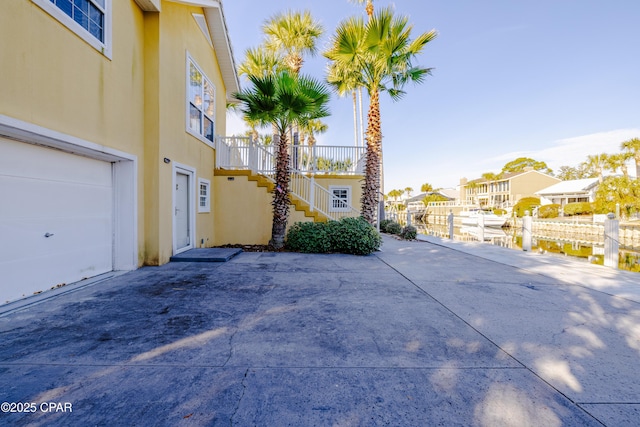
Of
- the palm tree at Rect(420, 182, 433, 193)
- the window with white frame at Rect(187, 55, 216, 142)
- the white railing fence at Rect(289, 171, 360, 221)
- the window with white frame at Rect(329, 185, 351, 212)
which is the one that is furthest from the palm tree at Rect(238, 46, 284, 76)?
the palm tree at Rect(420, 182, 433, 193)

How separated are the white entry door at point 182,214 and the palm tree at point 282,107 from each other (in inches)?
96.7

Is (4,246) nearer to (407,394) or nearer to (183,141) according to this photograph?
(183,141)

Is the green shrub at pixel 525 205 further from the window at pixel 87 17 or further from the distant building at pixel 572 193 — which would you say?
the window at pixel 87 17

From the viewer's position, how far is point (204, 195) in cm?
883

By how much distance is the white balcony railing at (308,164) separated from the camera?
986cm

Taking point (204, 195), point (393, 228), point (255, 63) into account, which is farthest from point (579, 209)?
point (204, 195)

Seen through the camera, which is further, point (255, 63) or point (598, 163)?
point (598, 163)

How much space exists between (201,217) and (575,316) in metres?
8.60

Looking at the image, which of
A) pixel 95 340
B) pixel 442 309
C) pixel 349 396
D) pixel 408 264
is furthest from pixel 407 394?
pixel 408 264

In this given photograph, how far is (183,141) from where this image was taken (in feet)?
24.2

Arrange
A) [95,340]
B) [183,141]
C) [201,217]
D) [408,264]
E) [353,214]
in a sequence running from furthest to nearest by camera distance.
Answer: [353,214]
[201,217]
[183,141]
[408,264]
[95,340]

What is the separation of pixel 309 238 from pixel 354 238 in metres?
1.38

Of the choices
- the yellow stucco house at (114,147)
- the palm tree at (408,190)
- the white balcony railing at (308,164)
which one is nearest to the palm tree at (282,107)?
the yellow stucco house at (114,147)

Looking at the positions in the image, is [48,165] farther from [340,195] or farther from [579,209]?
[579,209]
